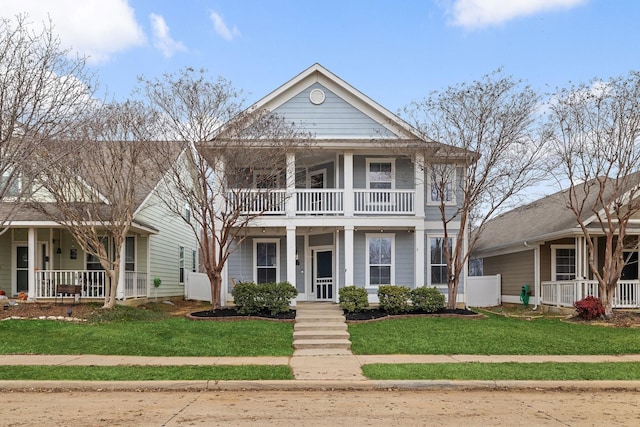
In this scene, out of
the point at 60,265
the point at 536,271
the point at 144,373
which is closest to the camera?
the point at 144,373

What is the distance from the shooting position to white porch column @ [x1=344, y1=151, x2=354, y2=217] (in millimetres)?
19375

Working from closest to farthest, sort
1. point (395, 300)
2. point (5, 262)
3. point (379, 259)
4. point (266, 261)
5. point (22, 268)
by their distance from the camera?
point (395, 300)
point (379, 259)
point (266, 261)
point (5, 262)
point (22, 268)

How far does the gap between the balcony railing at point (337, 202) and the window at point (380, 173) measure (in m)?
0.54

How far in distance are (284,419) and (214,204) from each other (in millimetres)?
12719

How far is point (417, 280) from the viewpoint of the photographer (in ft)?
63.8

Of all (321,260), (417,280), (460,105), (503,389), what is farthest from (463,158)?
(503,389)

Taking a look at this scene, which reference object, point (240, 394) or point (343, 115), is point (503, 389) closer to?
point (240, 394)

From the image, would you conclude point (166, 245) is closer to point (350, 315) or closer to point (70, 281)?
point (70, 281)

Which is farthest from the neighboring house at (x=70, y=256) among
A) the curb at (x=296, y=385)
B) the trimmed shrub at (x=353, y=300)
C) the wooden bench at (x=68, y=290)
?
the curb at (x=296, y=385)

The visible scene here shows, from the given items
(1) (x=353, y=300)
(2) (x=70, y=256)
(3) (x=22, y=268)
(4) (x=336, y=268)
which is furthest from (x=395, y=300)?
(3) (x=22, y=268)

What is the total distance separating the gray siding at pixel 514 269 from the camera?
24094 millimetres

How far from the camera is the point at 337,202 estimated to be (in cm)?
1958

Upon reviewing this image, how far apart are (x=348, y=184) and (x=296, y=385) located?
406 inches

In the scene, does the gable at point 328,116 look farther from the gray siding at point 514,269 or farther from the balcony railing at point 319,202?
the gray siding at point 514,269
